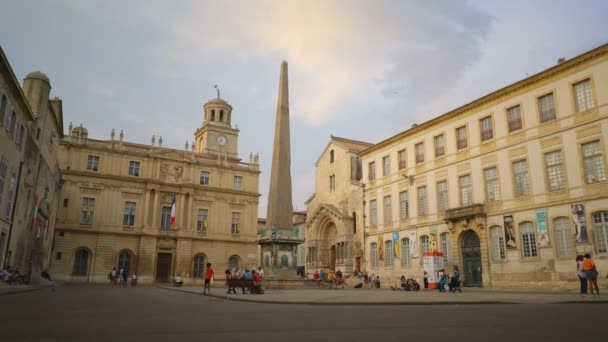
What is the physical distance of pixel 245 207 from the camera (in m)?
46.9

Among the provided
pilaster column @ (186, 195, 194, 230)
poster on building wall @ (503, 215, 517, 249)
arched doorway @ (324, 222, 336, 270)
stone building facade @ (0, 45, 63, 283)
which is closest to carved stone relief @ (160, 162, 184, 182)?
pilaster column @ (186, 195, 194, 230)

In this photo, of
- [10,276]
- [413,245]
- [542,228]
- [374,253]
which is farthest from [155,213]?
[542,228]

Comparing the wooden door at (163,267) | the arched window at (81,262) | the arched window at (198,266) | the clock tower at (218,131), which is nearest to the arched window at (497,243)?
the arched window at (198,266)

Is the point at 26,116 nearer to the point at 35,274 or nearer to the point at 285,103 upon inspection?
the point at 35,274

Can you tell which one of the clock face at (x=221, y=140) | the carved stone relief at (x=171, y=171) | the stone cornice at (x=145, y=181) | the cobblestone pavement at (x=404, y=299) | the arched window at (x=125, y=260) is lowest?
the cobblestone pavement at (x=404, y=299)

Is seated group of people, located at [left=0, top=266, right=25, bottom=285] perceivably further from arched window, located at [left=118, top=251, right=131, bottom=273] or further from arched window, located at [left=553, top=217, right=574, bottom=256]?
arched window, located at [left=553, top=217, right=574, bottom=256]

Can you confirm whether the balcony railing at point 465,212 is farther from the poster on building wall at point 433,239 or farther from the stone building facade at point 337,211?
the stone building facade at point 337,211

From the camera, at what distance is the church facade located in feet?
71.3

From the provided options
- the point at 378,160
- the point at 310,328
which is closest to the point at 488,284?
the point at 378,160

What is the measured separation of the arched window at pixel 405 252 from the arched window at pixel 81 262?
87.9ft

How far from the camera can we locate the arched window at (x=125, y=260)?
40.7 meters

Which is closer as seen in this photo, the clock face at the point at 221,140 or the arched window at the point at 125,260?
the arched window at the point at 125,260

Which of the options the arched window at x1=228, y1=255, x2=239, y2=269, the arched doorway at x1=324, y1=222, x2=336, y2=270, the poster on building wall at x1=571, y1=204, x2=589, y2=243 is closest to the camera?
the poster on building wall at x1=571, y1=204, x2=589, y2=243

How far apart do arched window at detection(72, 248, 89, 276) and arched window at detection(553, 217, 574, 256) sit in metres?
35.8
